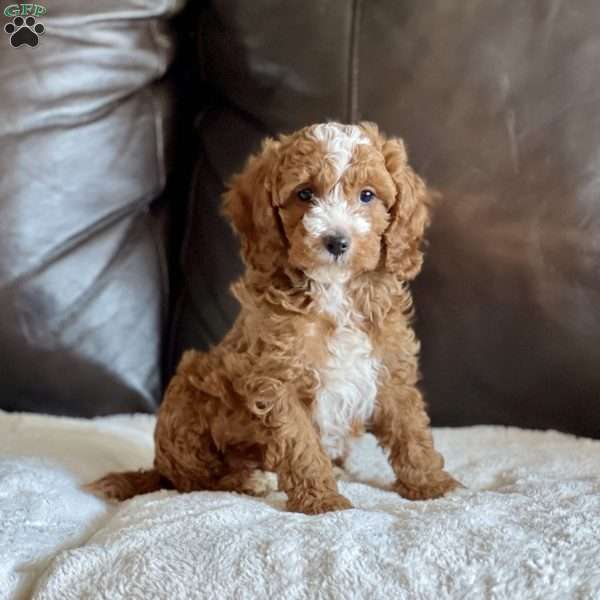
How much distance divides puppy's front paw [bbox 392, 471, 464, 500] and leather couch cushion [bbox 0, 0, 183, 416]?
36.3 inches

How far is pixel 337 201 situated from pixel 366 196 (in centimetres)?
8

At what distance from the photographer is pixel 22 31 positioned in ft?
8.82

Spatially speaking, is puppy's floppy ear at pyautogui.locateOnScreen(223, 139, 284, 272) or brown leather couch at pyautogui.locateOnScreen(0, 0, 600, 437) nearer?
puppy's floppy ear at pyautogui.locateOnScreen(223, 139, 284, 272)

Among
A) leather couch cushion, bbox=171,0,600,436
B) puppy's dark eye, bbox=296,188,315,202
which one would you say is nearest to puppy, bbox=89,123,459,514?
puppy's dark eye, bbox=296,188,315,202

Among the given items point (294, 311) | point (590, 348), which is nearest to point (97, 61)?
point (294, 311)

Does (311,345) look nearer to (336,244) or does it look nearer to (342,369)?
(342,369)

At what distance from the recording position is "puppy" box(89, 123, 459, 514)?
6.56 feet

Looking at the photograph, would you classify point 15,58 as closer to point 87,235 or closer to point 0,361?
point 87,235

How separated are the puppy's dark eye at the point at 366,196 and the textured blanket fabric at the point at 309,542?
0.63 meters

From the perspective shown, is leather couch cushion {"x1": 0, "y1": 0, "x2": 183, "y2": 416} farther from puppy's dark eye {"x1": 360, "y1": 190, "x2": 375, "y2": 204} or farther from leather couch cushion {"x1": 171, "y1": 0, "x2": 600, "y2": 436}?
puppy's dark eye {"x1": 360, "y1": 190, "x2": 375, "y2": 204}

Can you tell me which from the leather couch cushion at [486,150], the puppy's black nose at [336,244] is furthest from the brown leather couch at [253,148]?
the puppy's black nose at [336,244]

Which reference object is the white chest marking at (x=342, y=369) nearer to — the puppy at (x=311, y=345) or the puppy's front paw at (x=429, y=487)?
the puppy at (x=311, y=345)

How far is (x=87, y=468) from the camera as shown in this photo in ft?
A: 7.71

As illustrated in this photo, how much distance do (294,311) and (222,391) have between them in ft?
0.79
